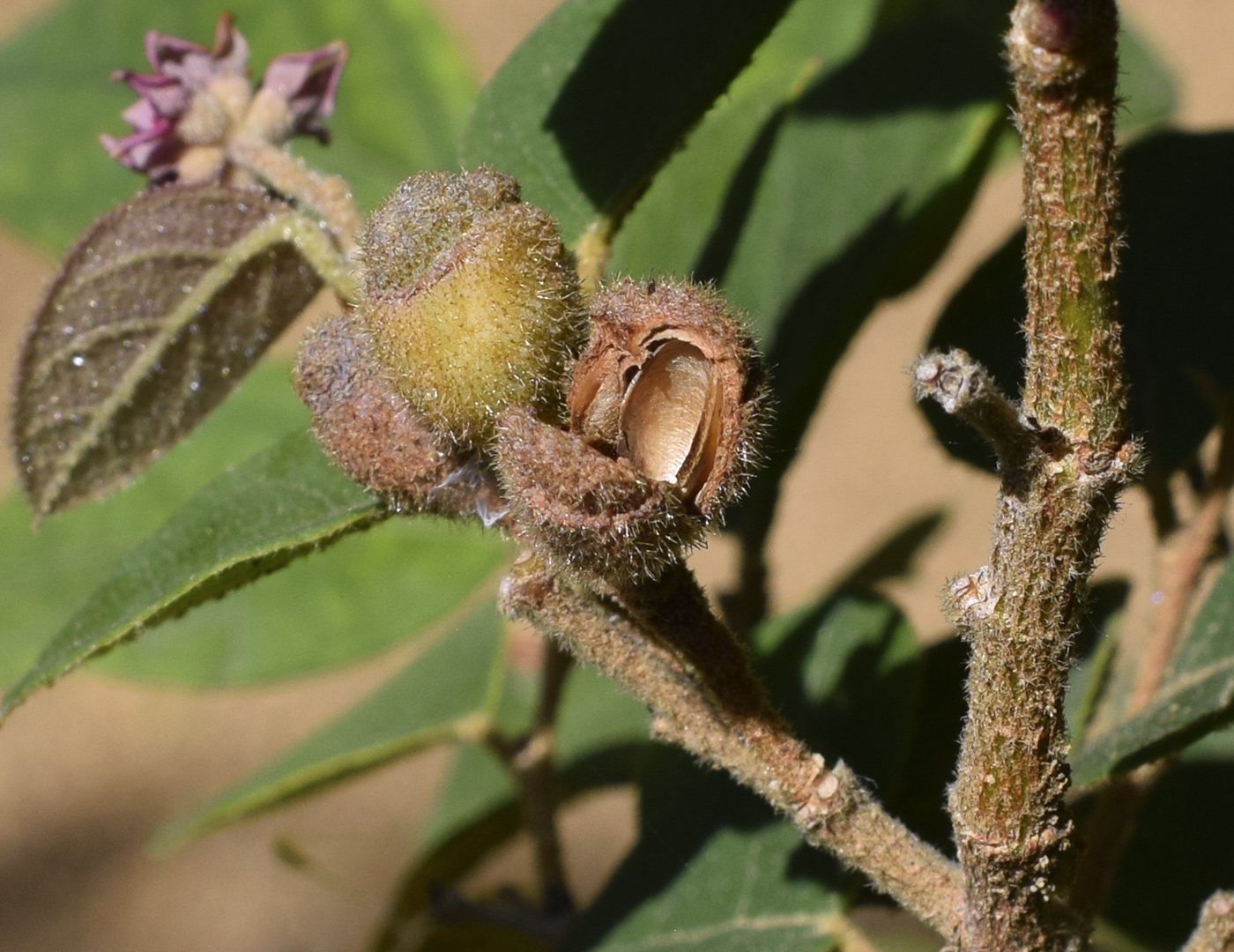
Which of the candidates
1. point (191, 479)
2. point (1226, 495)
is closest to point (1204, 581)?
point (1226, 495)

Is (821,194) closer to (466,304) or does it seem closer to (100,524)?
(466,304)

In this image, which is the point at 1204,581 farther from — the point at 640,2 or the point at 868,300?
the point at 640,2

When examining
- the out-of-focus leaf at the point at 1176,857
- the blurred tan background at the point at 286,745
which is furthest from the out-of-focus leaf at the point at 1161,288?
the blurred tan background at the point at 286,745

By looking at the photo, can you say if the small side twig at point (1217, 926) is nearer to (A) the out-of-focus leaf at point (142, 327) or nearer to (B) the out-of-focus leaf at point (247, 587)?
(A) the out-of-focus leaf at point (142, 327)

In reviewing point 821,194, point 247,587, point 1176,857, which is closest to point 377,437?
point 821,194

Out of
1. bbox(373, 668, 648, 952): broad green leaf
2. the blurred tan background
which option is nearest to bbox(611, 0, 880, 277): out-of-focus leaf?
bbox(373, 668, 648, 952): broad green leaf
